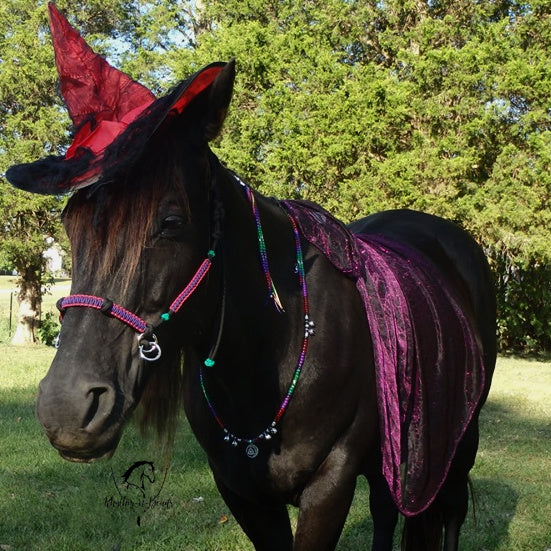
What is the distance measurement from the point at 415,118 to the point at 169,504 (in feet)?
35.9

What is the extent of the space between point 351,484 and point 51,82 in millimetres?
17545

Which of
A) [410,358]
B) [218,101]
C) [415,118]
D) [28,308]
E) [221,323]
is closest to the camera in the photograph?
[218,101]

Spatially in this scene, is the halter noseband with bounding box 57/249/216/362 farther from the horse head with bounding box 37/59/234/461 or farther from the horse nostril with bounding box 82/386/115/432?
the horse nostril with bounding box 82/386/115/432

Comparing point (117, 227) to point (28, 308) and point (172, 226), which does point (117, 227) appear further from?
point (28, 308)

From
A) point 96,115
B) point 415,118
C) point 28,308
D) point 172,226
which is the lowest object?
point 28,308

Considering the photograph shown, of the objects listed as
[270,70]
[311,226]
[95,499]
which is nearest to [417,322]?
[311,226]

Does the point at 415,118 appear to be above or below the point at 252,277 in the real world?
above

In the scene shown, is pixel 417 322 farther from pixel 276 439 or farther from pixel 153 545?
pixel 153 545

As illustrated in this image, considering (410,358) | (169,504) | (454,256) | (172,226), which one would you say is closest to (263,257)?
(172,226)

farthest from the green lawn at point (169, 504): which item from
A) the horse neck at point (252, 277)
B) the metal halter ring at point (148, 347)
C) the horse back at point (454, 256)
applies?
the horse back at point (454, 256)

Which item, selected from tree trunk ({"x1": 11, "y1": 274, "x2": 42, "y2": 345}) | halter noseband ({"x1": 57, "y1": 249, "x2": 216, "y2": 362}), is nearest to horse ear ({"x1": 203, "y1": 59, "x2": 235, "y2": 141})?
halter noseband ({"x1": 57, "y1": 249, "x2": 216, "y2": 362})

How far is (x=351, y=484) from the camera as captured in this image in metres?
2.33

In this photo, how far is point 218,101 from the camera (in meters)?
1.82

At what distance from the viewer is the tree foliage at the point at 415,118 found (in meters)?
13.4
